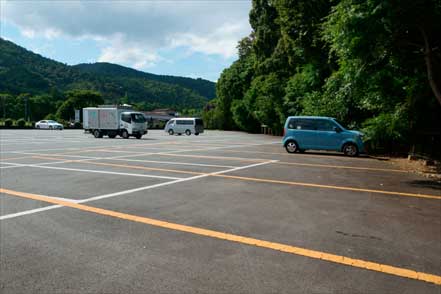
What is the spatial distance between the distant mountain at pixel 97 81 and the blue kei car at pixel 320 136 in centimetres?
10997

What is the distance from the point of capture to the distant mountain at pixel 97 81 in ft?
352

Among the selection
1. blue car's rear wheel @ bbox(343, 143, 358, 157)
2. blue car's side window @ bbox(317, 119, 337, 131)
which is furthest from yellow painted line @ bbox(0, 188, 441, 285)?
blue car's side window @ bbox(317, 119, 337, 131)

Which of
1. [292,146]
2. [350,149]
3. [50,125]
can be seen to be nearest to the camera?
[350,149]

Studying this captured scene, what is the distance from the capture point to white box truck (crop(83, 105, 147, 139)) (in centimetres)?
2888

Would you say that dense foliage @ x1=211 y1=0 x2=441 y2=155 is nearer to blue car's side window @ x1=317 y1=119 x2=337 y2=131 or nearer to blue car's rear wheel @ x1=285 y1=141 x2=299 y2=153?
blue car's side window @ x1=317 y1=119 x2=337 y2=131

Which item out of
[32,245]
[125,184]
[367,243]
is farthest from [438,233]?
[125,184]

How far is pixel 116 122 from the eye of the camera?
29.2 m

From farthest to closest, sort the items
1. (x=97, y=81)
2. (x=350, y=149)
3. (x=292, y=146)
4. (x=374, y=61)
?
1. (x=97, y=81)
2. (x=292, y=146)
3. (x=350, y=149)
4. (x=374, y=61)

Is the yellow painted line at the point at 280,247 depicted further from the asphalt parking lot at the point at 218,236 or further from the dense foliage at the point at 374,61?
the dense foliage at the point at 374,61

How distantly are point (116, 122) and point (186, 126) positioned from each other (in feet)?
37.5

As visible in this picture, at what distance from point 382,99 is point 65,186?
10.6m

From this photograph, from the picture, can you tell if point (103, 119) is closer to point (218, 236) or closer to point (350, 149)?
point (350, 149)

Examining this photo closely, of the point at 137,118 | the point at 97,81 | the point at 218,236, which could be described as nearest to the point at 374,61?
the point at 218,236

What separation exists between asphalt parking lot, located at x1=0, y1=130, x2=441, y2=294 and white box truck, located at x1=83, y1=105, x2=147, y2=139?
21243 millimetres
